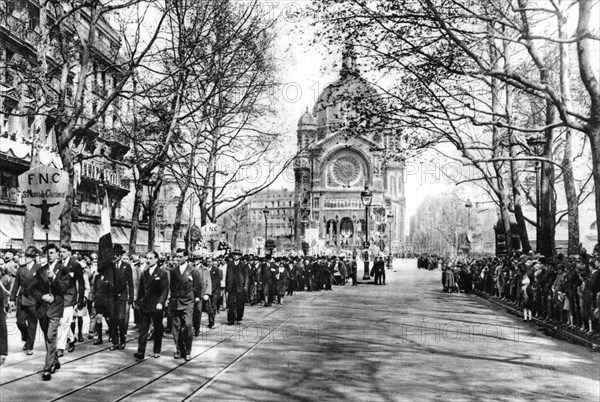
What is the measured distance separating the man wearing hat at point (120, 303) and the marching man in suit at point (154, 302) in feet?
3.95

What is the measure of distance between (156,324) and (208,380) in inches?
93.0

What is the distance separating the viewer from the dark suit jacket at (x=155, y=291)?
11.2 meters

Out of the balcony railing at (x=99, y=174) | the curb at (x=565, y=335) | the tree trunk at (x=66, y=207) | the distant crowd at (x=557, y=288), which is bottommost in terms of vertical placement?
the curb at (x=565, y=335)

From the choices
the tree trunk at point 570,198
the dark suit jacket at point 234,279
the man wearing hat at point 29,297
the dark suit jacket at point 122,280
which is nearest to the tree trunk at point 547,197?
the tree trunk at point 570,198

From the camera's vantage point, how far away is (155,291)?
11.3 m

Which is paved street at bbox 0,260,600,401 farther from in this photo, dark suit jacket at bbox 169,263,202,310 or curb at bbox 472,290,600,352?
dark suit jacket at bbox 169,263,202,310

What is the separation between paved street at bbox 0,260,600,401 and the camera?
8359mm

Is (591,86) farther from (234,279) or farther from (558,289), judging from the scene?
(234,279)

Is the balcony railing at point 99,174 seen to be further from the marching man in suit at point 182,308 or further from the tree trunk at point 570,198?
the marching man in suit at point 182,308

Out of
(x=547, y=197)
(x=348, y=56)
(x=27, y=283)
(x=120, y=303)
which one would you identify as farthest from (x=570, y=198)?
(x=27, y=283)

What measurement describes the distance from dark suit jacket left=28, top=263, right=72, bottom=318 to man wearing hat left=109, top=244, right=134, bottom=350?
2358mm

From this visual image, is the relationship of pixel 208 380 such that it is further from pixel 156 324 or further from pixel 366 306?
pixel 366 306

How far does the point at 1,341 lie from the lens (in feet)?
27.9

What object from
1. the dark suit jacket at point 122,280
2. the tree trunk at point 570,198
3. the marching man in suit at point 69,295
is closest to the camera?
the marching man in suit at point 69,295
